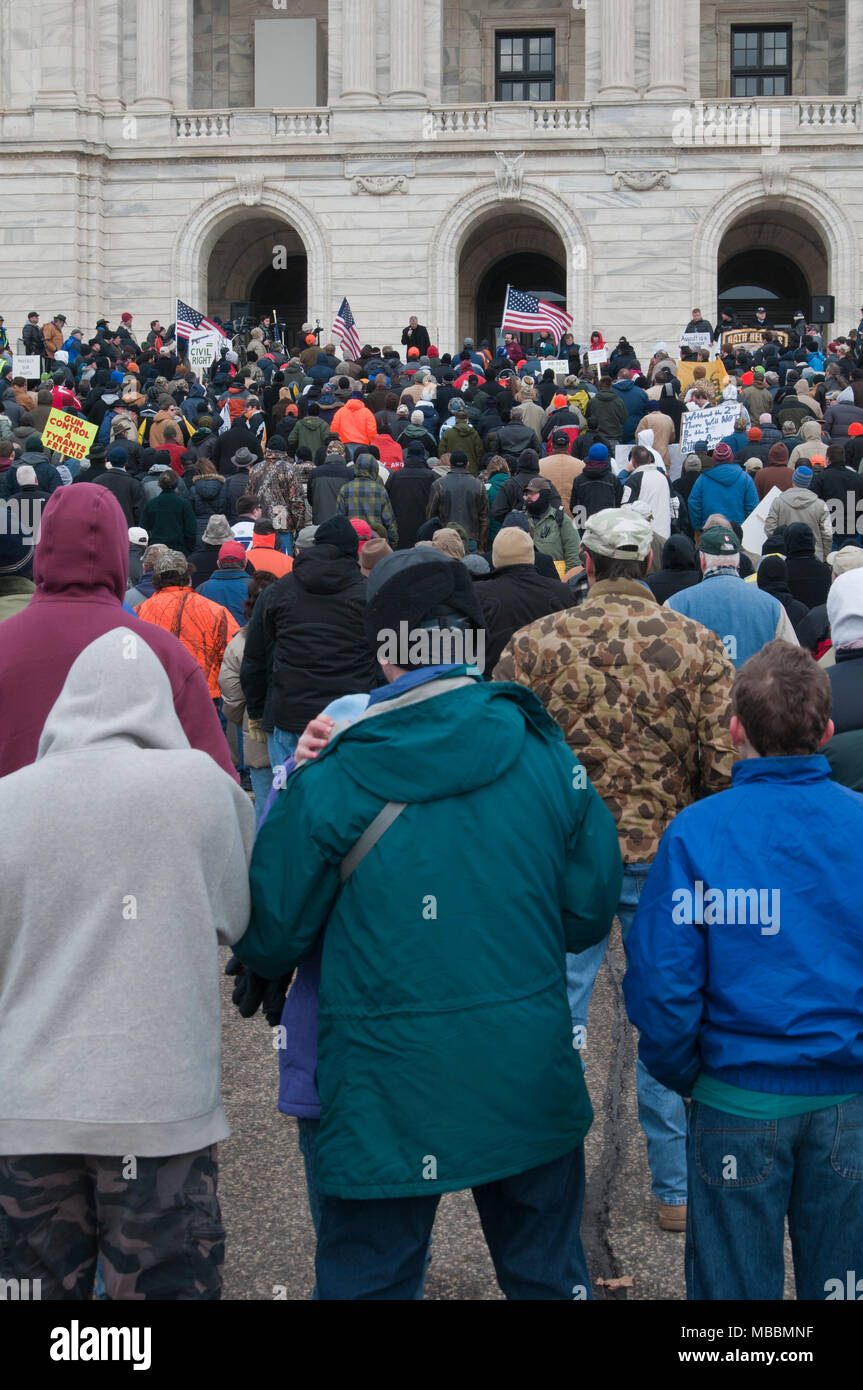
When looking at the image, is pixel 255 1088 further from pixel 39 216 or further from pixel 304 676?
pixel 39 216

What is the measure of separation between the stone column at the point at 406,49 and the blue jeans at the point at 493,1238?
33.3 m

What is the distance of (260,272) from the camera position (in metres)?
39.1

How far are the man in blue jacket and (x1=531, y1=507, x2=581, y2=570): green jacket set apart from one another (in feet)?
27.0

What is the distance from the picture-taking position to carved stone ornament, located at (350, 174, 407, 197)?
3384 cm

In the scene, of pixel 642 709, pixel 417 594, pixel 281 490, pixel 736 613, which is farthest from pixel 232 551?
pixel 417 594

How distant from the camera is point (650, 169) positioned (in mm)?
33156

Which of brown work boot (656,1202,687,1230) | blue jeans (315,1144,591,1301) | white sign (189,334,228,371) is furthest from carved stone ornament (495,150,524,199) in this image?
blue jeans (315,1144,591,1301)

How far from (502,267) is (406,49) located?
5.92 metres

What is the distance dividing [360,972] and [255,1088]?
2954 millimetres

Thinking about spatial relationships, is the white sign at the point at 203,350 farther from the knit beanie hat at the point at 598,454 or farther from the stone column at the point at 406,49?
the knit beanie hat at the point at 598,454

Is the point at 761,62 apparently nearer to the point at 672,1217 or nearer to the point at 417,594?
the point at 672,1217

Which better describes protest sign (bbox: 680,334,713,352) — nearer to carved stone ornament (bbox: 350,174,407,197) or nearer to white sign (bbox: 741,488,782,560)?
carved stone ornament (bbox: 350,174,407,197)

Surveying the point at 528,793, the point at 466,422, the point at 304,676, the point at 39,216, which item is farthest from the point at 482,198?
the point at 528,793

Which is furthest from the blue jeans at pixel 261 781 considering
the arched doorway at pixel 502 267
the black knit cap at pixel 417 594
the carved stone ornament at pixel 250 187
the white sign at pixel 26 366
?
the arched doorway at pixel 502 267
